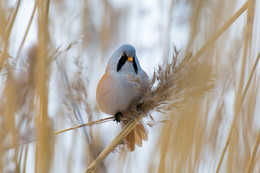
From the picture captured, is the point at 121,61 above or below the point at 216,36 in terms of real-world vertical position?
above

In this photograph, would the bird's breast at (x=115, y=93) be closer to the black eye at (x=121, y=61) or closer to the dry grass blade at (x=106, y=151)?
the black eye at (x=121, y=61)

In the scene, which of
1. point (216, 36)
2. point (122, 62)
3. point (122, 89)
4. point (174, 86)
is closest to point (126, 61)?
point (122, 62)

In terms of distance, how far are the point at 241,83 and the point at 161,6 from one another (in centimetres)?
64

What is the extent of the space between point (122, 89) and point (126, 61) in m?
0.14

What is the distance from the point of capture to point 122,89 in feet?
4.61

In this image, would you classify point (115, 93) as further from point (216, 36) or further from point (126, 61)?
point (216, 36)

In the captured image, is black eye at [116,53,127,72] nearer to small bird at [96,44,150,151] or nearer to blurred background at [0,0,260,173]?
small bird at [96,44,150,151]

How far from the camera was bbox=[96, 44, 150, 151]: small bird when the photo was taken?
4.58 feet

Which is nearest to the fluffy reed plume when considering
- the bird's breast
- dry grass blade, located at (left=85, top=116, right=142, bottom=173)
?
dry grass blade, located at (left=85, top=116, right=142, bottom=173)

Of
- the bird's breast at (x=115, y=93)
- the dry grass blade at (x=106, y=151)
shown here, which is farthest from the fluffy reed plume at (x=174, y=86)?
the bird's breast at (x=115, y=93)

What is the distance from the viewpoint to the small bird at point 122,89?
54.9 inches

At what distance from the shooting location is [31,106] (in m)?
0.94

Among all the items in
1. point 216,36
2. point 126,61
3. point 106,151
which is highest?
point 126,61

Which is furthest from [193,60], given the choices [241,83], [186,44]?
[241,83]
